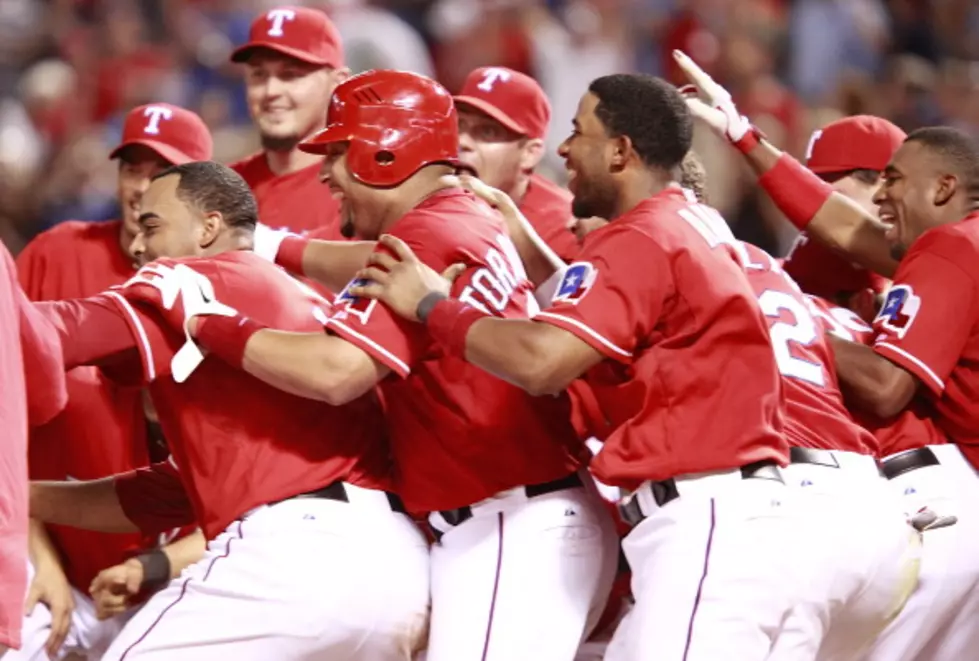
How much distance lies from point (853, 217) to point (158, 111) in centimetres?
260

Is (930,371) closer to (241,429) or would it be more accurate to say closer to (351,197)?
(351,197)

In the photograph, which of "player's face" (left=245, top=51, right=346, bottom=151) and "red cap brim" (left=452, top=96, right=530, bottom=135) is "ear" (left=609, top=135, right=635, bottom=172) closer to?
"red cap brim" (left=452, top=96, right=530, bottom=135)

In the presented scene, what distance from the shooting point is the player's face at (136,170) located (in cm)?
585

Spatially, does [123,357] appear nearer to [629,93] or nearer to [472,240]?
[472,240]

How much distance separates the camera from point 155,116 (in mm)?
5996

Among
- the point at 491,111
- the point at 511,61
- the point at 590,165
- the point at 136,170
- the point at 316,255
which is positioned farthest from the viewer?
the point at 511,61

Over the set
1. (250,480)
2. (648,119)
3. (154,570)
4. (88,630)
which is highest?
(648,119)

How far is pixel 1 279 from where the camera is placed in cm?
331

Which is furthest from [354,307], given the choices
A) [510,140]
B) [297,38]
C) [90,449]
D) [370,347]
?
[297,38]

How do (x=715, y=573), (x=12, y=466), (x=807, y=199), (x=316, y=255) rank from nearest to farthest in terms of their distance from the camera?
1. (x=12, y=466)
2. (x=715, y=573)
3. (x=316, y=255)
4. (x=807, y=199)

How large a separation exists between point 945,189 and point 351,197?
1817mm

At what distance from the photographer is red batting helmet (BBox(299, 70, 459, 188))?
424cm

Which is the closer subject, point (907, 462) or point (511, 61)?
point (907, 462)

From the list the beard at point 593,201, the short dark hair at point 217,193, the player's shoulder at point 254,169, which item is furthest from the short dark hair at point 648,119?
the player's shoulder at point 254,169
